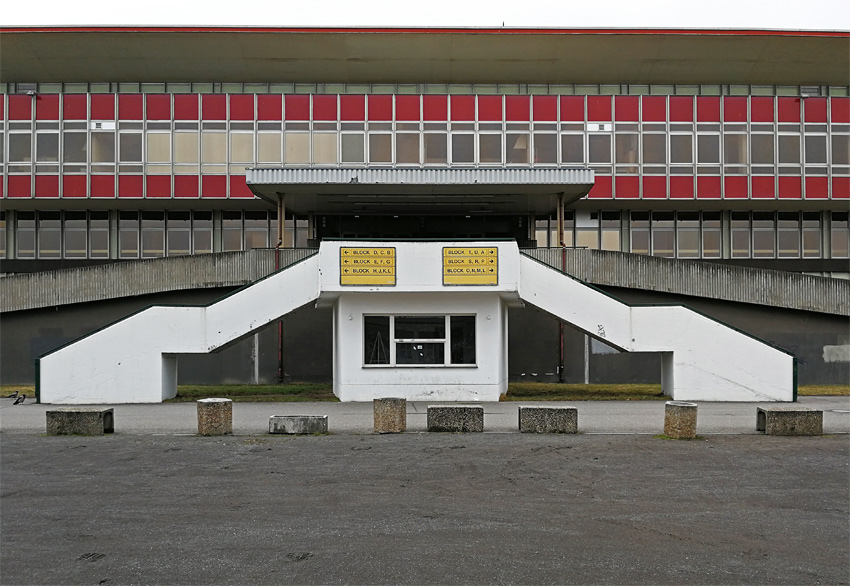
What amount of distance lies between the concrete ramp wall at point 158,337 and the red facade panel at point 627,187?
15.6m

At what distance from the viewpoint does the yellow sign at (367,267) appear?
21078 millimetres

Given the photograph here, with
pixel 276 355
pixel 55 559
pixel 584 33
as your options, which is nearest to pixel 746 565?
pixel 55 559

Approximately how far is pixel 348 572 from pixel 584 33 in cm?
2802

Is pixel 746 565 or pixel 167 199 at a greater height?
pixel 167 199

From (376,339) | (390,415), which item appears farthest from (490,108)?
(390,415)

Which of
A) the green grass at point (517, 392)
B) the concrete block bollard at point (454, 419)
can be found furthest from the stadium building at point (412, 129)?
the concrete block bollard at point (454, 419)

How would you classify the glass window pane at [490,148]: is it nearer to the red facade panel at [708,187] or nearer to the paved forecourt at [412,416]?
the red facade panel at [708,187]

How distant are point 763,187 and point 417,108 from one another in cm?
1399

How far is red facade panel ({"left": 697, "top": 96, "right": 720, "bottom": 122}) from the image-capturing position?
108 ft

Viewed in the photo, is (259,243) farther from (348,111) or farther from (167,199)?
(348,111)

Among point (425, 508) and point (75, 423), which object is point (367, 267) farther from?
point (425, 508)

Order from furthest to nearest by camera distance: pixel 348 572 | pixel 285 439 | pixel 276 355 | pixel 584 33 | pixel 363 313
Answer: pixel 584 33 → pixel 276 355 → pixel 363 313 → pixel 285 439 → pixel 348 572

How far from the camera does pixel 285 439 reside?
47.9 feet

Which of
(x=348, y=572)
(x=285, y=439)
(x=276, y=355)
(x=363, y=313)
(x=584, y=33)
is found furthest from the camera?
(x=584, y=33)
